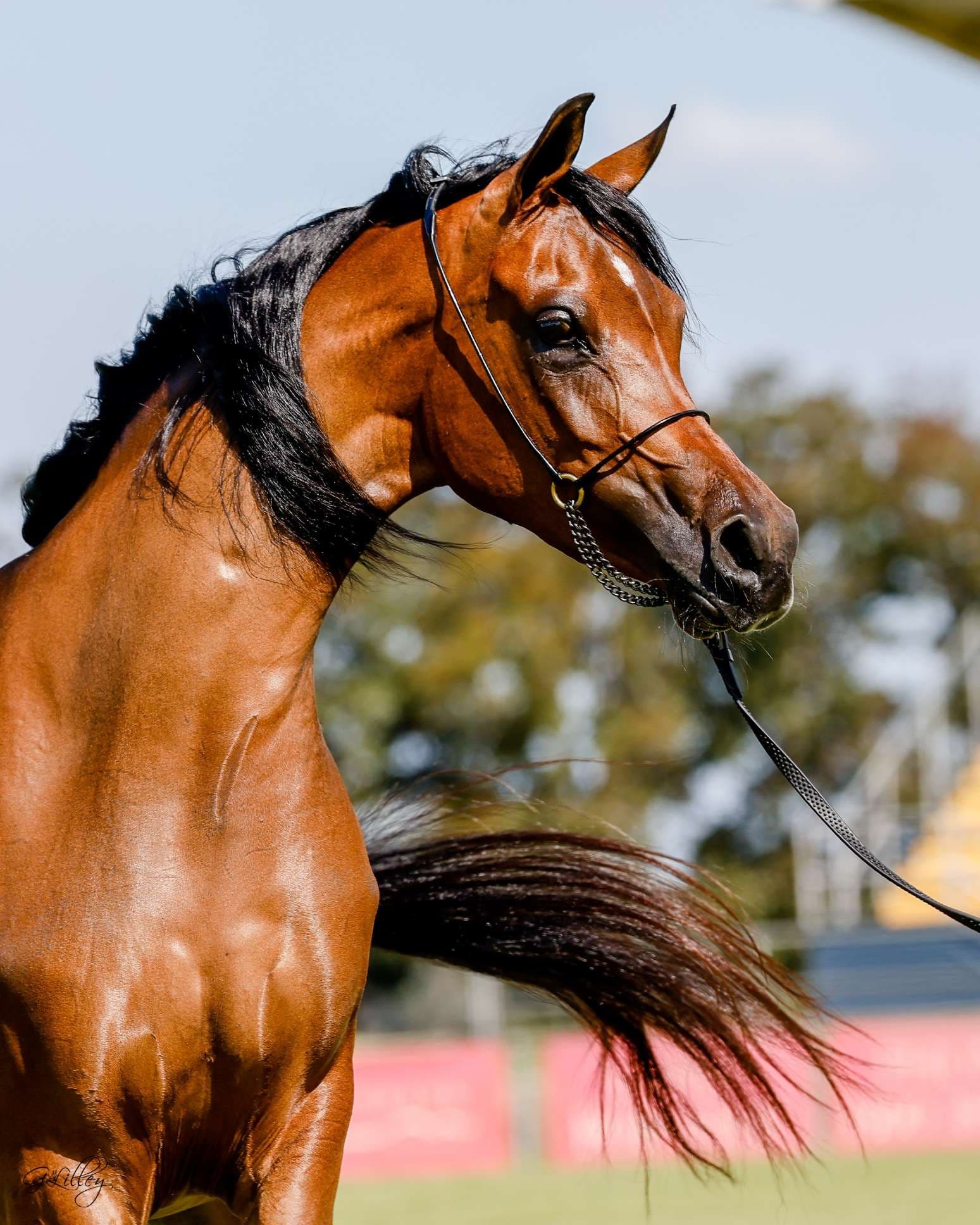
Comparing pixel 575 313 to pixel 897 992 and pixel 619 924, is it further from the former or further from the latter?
pixel 897 992

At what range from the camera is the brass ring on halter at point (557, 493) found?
312 cm

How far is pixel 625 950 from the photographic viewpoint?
441cm

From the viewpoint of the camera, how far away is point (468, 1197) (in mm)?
12031

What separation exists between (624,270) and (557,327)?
180 millimetres

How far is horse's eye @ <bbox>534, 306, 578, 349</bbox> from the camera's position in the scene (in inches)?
122

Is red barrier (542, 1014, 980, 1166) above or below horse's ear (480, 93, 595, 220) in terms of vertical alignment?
below

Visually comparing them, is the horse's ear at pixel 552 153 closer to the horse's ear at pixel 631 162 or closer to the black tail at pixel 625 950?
the horse's ear at pixel 631 162

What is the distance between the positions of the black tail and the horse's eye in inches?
69.0

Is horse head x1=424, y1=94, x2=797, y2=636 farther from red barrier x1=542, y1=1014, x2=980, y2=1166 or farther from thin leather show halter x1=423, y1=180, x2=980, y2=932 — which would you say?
red barrier x1=542, y1=1014, x2=980, y2=1166

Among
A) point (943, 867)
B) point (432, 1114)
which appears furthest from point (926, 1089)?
point (943, 867)

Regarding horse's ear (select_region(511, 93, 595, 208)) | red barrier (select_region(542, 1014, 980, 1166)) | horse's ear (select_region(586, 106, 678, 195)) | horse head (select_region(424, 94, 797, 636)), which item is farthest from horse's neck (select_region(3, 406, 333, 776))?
red barrier (select_region(542, 1014, 980, 1166))

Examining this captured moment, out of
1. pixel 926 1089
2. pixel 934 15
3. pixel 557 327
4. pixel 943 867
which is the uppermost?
pixel 934 15

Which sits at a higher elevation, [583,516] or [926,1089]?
[583,516]

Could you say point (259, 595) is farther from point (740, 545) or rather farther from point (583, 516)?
point (740, 545)
